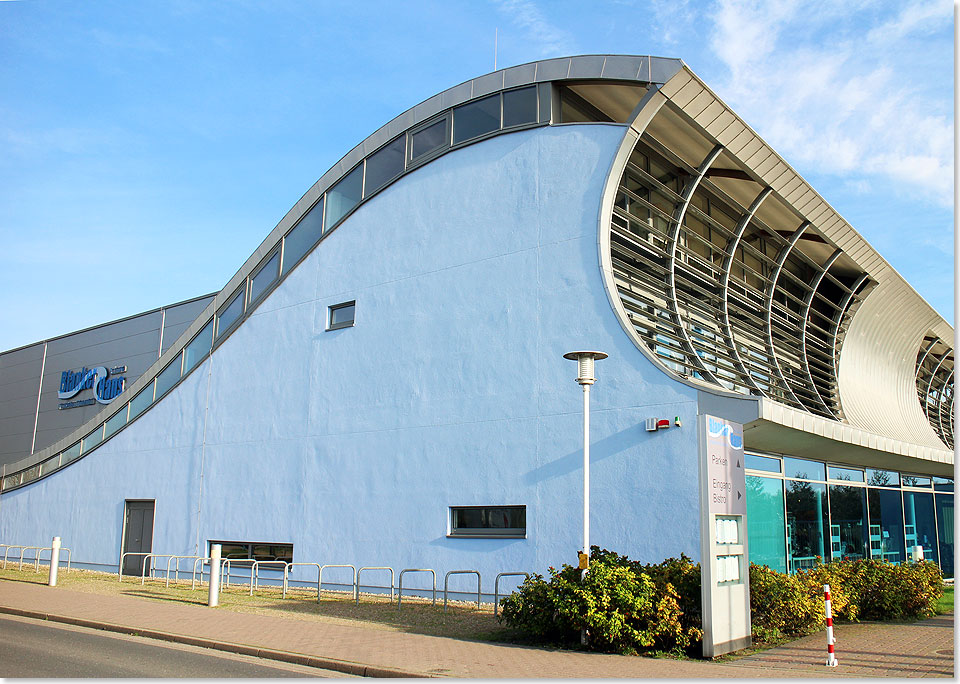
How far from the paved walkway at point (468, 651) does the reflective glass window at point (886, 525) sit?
5.72 metres

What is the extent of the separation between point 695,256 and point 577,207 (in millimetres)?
3908

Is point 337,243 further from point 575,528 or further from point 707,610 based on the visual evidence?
point 707,610

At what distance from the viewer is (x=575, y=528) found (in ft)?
47.4

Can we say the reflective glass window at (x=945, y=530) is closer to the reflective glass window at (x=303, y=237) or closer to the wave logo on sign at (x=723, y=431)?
the wave logo on sign at (x=723, y=431)

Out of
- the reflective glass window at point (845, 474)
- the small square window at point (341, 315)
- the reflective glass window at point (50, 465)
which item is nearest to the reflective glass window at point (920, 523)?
the reflective glass window at point (845, 474)

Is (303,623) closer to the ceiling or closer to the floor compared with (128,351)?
closer to the floor

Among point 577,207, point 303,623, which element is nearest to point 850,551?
point 577,207

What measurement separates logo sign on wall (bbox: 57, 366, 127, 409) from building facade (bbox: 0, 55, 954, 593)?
12.5 metres

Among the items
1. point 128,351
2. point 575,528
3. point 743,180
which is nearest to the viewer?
point 575,528

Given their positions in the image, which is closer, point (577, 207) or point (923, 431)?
point (577, 207)

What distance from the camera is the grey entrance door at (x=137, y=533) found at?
902 inches

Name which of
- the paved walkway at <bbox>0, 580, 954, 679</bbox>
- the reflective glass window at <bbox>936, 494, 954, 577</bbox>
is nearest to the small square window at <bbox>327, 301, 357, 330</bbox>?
the paved walkway at <bbox>0, 580, 954, 679</bbox>

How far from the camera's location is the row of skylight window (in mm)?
17703

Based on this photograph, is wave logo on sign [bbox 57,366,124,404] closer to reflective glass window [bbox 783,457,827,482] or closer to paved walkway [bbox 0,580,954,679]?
paved walkway [bbox 0,580,954,679]
